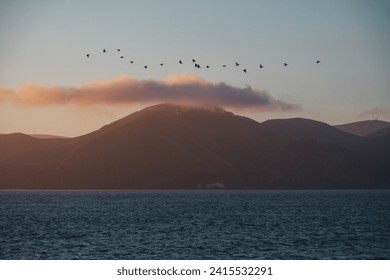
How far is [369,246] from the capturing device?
96.6m

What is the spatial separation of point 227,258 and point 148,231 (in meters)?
34.0

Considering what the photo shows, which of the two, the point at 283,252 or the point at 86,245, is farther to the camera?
the point at 86,245

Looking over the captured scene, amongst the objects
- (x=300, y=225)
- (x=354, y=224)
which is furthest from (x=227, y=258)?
(x=354, y=224)

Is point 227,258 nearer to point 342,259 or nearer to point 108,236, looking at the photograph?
point 342,259

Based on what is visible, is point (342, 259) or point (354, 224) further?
point (354, 224)

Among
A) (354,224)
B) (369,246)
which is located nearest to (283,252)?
(369,246)

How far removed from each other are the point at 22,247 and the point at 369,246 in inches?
1731
